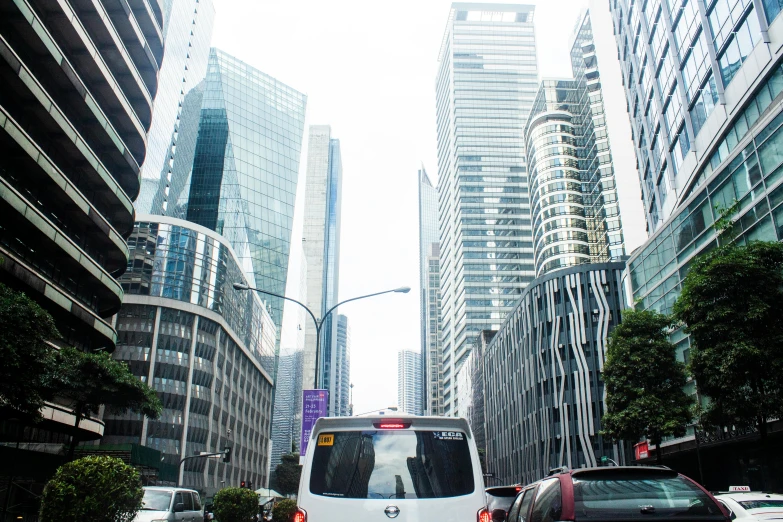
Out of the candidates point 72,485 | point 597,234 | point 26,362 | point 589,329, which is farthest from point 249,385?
point 72,485

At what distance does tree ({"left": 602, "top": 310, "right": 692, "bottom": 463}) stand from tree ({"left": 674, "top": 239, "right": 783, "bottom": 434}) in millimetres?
8265

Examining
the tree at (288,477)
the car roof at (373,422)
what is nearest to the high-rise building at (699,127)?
the car roof at (373,422)

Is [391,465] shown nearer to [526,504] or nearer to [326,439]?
[326,439]

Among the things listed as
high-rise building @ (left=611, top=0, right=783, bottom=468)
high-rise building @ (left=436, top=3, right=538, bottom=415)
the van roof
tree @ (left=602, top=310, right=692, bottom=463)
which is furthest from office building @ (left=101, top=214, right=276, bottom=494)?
the van roof

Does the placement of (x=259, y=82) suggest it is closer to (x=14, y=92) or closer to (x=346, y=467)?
(x=14, y=92)

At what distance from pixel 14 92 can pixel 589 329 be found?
5858 cm

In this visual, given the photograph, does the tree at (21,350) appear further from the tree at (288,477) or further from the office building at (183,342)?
the tree at (288,477)

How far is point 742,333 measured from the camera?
1948 cm

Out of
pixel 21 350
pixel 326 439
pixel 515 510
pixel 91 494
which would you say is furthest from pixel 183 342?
pixel 326 439

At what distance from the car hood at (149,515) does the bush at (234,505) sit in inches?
374

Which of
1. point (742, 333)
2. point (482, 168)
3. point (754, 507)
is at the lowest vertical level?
point (754, 507)

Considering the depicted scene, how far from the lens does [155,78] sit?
46.9 m

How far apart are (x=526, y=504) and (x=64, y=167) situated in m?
34.0

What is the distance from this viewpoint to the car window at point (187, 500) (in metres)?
14.8
